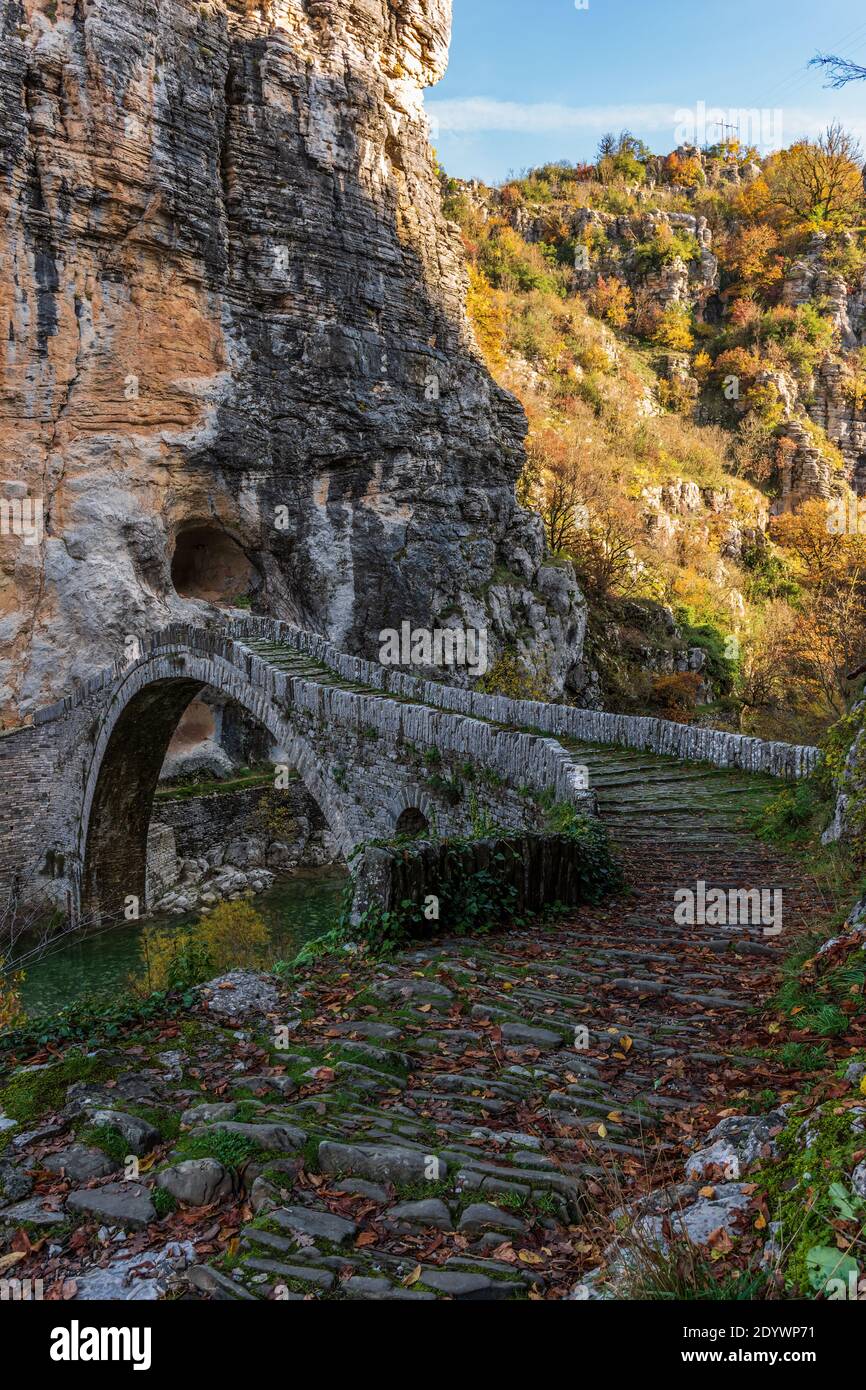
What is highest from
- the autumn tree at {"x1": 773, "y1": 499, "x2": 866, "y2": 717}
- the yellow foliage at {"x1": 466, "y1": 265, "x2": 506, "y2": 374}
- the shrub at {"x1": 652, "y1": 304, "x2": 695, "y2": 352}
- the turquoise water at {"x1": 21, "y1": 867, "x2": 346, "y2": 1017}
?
the shrub at {"x1": 652, "y1": 304, "x2": 695, "y2": 352}

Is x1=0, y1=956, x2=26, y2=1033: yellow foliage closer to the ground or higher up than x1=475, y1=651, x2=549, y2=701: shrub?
closer to the ground

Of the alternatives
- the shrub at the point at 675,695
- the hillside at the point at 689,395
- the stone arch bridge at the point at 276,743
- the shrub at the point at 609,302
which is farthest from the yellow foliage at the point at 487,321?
the stone arch bridge at the point at 276,743

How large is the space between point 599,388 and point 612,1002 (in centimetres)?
4274

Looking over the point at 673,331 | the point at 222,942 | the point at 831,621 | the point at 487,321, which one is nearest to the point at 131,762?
the point at 222,942

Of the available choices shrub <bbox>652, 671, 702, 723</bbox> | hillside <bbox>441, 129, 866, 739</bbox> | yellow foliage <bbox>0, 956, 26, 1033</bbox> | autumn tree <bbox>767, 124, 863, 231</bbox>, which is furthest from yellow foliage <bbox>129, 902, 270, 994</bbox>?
autumn tree <bbox>767, 124, 863, 231</bbox>

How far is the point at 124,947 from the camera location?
21.2 m

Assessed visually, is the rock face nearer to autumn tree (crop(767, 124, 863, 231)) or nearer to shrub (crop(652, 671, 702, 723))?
shrub (crop(652, 671, 702, 723))

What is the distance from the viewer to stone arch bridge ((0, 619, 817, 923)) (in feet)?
37.2

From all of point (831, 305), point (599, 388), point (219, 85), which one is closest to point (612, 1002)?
point (219, 85)

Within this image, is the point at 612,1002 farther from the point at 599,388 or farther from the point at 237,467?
the point at 599,388

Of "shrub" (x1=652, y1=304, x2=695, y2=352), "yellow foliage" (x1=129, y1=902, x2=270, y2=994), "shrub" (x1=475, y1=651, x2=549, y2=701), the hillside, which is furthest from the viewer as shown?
"shrub" (x1=652, y1=304, x2=695, y2=352)

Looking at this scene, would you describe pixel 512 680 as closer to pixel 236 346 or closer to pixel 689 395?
pixel 236 346

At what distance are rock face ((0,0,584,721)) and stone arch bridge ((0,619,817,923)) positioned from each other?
8.53 feet

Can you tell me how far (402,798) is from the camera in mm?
12727
